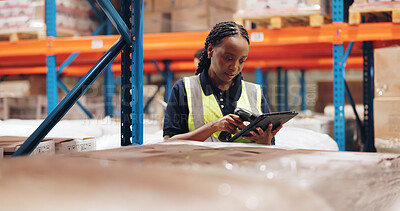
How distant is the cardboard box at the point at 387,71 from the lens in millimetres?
3363

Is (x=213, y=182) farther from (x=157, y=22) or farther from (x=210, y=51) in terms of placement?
(x=157, y=22)

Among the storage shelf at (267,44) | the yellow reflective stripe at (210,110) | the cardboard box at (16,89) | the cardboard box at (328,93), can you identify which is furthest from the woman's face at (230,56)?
the cardboard box at (16,89)

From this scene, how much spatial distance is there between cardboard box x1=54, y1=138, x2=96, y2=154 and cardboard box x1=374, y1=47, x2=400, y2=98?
2.57m

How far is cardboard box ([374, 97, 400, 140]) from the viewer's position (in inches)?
134

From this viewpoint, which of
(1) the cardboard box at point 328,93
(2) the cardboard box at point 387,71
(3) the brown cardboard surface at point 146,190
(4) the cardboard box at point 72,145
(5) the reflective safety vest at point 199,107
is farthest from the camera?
(1) the cardboard box at point 328,93

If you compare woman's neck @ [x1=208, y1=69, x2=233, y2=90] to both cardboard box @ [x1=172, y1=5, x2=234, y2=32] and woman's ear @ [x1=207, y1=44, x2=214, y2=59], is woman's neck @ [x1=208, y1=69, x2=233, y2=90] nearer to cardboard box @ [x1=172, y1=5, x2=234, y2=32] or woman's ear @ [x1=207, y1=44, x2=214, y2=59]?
woman's ear @ [x1=207, y1=44, x2=214, y2=59]

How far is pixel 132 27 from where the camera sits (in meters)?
1.94

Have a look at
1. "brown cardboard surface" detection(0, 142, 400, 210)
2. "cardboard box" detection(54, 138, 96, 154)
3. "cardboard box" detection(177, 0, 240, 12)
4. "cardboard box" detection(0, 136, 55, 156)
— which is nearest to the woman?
"cardboard box" detection(54, 138, 96, 154)

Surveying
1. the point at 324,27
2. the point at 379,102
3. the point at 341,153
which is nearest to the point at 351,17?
the point at 324,27

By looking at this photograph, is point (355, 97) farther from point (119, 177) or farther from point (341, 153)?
point (119, 177)

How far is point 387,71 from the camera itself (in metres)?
3.39

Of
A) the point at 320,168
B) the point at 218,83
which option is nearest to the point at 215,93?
the point at 218,83

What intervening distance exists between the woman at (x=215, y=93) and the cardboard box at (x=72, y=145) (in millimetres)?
417

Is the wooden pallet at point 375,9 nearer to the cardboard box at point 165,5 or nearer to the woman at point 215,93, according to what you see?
the woman at point 215,93
